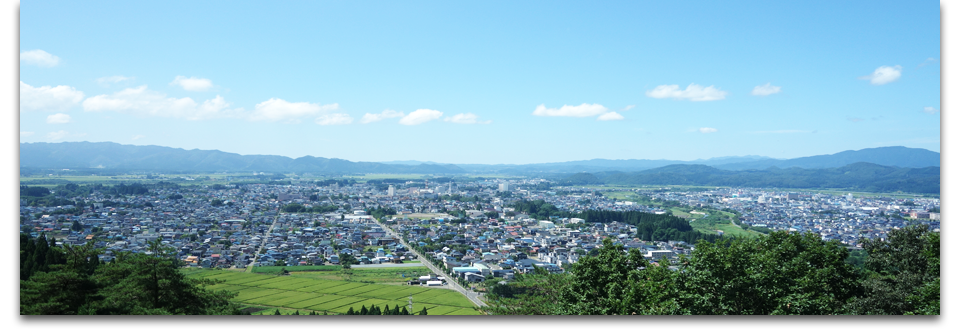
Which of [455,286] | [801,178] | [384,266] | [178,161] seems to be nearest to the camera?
[455,286]

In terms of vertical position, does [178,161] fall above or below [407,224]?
above

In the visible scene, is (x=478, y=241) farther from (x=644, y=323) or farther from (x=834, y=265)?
(x=644, y=323)

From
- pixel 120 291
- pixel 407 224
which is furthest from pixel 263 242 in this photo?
pixel 120 291


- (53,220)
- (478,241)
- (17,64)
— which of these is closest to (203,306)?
(17,64)

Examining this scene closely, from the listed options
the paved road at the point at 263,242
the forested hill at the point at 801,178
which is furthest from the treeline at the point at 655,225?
the paved road at the point at 263,242

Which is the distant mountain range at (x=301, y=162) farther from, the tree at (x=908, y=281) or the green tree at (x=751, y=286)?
the green tree at (x=751, y=286)

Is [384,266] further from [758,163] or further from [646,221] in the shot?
[758,163]

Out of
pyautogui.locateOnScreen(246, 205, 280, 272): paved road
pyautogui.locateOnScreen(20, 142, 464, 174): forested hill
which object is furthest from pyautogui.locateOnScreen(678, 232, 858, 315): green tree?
pyautogui.locateOnScreen(20, 142, 464, 174): forested hill
